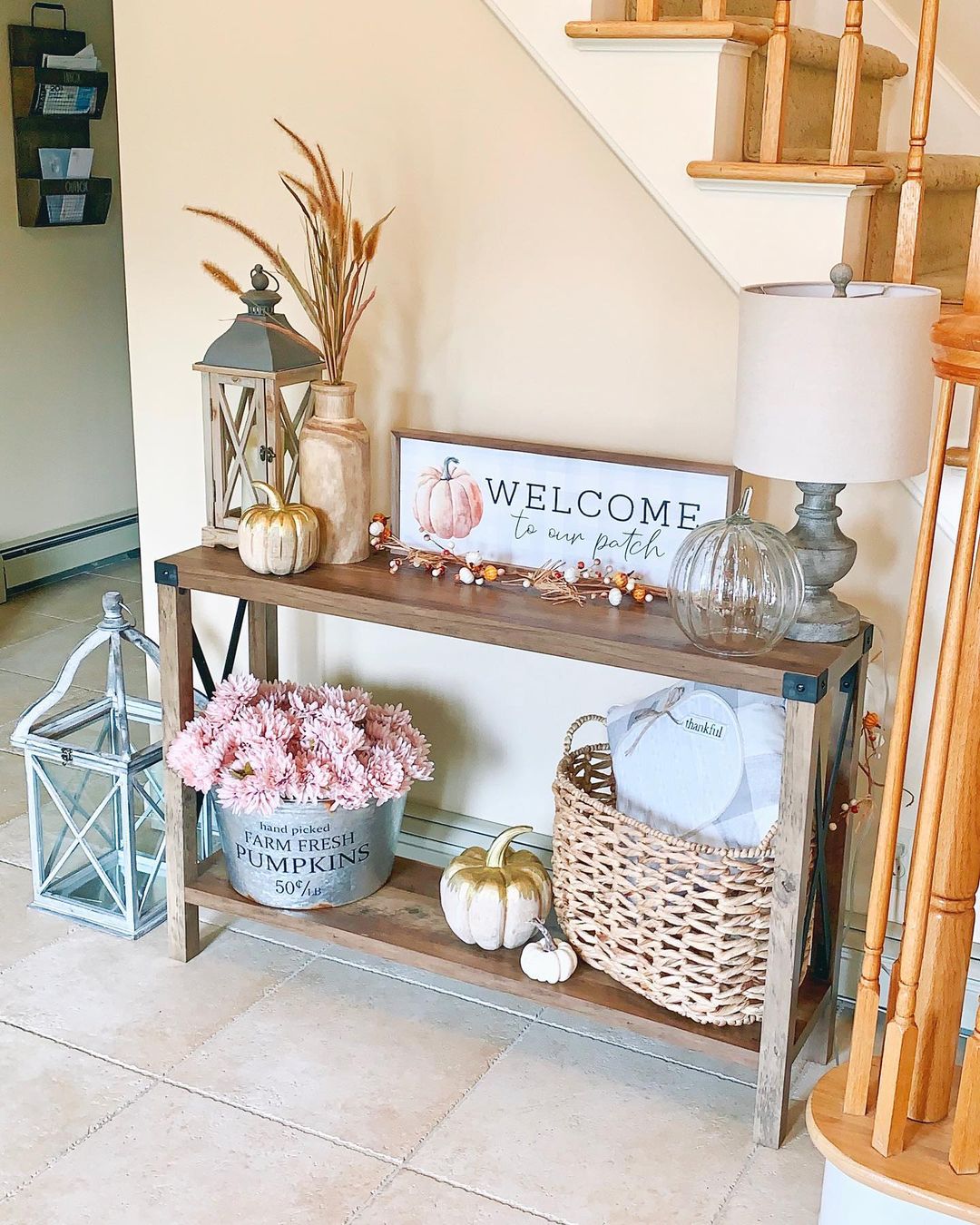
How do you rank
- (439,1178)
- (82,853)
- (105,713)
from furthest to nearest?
1. (82,853)
2. (105,713)
3. (439,1178)

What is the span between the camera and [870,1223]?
5.16 ft

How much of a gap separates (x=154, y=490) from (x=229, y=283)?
29.5 inches

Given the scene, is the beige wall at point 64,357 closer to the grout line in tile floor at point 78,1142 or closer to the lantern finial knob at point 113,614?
the lantern finial knob at point 113,614

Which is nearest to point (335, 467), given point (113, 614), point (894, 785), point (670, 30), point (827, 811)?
point (113, 614)

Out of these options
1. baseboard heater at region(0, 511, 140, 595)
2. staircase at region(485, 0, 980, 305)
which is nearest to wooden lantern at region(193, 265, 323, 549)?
staircase at region(485, 0, 980, 305)

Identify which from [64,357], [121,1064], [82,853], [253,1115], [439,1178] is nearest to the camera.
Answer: [439,1178]

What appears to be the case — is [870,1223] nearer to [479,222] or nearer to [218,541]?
[218,541]

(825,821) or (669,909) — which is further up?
(825,821)

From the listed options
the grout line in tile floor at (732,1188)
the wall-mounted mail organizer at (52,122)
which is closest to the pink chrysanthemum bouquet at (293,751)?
the grout line in tile floor at (732,1188)

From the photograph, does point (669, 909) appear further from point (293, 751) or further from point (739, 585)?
point (293, 751)

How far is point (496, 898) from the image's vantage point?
7.05ft

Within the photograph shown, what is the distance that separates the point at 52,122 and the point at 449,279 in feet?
7.79

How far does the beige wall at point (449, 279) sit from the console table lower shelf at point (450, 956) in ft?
1.25

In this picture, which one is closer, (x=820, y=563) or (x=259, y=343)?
(x=820, y=563)
